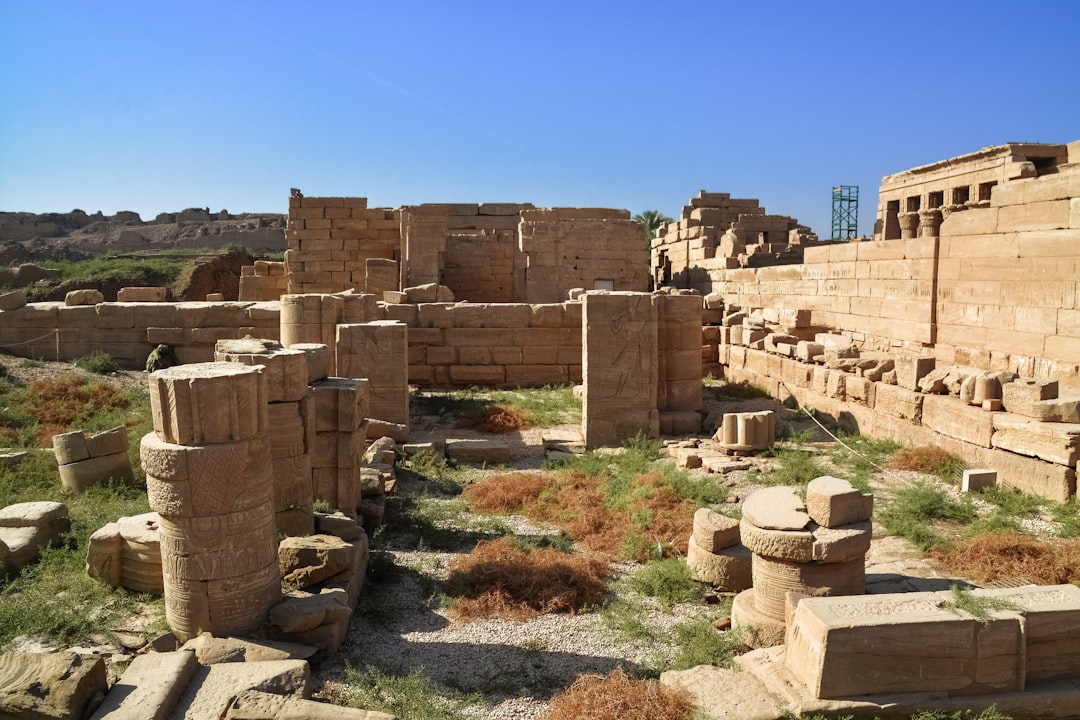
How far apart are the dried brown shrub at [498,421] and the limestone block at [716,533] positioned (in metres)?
5.83

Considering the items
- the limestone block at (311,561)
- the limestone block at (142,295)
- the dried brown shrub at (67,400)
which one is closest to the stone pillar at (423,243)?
the limestone block at (142,295)

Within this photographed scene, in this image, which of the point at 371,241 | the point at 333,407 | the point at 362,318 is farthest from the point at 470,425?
the point at 371,241

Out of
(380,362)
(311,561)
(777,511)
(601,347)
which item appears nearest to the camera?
(777,511)

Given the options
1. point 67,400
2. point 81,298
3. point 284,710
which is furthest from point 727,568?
point 81,298

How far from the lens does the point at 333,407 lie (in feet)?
24.5

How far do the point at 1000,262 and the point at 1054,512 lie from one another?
17.1ft

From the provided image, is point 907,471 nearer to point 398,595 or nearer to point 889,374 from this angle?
point 889,374

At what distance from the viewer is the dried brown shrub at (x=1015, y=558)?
5629 millimetres

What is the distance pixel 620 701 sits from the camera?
431 cm

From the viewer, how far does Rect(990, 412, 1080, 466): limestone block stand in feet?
23.0

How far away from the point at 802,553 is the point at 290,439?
4313 mm

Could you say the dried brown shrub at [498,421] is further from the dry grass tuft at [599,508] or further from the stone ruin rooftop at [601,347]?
the dry grass tuft at [599,508]

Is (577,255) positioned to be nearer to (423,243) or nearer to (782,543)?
(423,243)

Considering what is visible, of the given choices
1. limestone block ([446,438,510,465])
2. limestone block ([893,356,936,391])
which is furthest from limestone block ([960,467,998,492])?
limestone block ([446,438,510,465])
